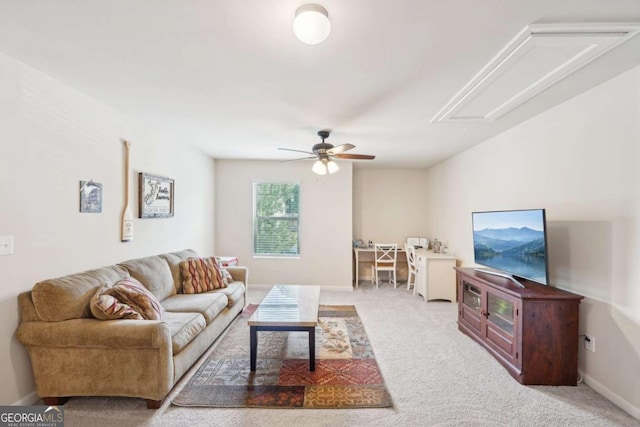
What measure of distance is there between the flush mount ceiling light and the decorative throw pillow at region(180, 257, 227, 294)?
306 centimetres

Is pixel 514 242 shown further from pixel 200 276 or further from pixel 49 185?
pixel 49 185

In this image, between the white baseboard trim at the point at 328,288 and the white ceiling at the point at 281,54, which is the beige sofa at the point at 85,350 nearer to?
the white ceiling at the point at 281,54

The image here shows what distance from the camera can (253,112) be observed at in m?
3.06

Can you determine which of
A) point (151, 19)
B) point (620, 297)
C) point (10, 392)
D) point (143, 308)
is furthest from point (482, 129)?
point (10, 392)

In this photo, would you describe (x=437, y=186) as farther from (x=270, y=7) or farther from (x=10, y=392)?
(x=10, y=392)

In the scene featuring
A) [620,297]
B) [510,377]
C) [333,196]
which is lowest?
[510,377]

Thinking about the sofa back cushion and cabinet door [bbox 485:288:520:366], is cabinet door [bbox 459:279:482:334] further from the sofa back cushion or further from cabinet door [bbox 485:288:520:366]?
the sofa back cushion

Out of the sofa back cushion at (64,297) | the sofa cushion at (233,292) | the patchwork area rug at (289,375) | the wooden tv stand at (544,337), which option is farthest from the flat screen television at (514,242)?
the sofa back cushion at (64,297)

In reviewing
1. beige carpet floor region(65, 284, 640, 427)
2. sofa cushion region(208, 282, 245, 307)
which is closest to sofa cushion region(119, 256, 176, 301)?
sofa cushion region(208, 282, 245, 307)

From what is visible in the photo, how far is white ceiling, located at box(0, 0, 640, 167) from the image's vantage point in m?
1.55

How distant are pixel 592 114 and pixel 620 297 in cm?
146

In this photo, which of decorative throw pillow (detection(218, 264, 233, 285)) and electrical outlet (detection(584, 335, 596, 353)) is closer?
electrical outlet (detection(584, 335, 596, 353))

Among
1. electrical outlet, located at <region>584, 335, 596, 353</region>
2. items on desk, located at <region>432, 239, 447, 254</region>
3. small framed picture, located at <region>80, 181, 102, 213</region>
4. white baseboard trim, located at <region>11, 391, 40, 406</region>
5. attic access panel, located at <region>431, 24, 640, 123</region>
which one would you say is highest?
attic access panel, located at <region>431, 24, 640, 123</region>

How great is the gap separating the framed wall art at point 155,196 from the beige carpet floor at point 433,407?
192 centimetres
